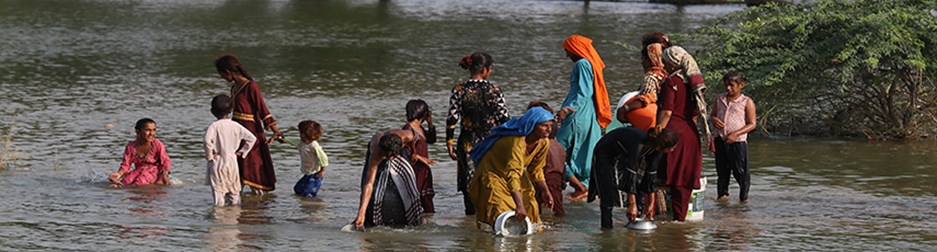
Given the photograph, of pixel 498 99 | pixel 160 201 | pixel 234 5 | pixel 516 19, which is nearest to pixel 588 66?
pixel 498 99

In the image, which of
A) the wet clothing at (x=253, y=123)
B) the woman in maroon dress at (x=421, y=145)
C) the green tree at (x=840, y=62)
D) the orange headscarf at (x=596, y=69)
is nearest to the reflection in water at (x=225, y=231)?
the wet clothing at (x=253, y=123)

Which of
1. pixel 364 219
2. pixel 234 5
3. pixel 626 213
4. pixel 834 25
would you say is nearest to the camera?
pixel 364 219

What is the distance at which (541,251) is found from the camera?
9242mm

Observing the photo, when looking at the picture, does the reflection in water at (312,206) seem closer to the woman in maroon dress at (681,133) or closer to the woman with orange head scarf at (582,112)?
the woman with orange head scarf at (582,112)

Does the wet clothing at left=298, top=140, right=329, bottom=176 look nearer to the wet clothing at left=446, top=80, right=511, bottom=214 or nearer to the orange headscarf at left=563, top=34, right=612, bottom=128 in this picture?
the wet clothing at left=446, top=80, right=511, bottom=214

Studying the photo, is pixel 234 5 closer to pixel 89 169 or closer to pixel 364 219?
pixel 89 169

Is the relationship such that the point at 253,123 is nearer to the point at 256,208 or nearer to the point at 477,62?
the point at 256,208

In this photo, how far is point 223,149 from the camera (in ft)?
36.5

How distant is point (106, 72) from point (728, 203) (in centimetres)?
1208

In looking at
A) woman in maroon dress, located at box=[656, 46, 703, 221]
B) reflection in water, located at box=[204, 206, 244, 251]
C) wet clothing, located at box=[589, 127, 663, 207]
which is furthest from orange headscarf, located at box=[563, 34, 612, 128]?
reflection in water, located at box=[204, 206, 244, 251]

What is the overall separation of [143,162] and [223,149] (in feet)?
4.13

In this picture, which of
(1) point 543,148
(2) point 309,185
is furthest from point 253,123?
(1) point 543,148

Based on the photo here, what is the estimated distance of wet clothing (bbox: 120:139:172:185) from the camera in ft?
39.8

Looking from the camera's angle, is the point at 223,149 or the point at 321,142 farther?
the point at 321,142
